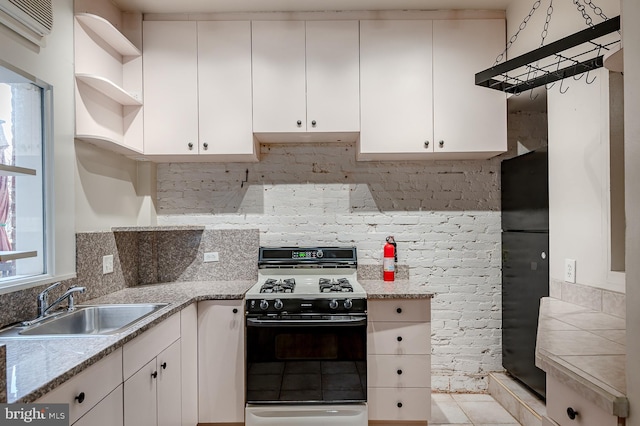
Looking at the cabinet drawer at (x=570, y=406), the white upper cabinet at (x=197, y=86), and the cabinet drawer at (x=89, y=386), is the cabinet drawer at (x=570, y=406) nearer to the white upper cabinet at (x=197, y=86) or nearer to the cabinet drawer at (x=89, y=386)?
the cabinet drawer at (x=89, y=386)

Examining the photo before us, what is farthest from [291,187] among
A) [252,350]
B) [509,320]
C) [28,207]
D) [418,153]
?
[509,320]

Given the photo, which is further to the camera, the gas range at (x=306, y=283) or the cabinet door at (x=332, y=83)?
the cabinet door at (x=332, y=83)

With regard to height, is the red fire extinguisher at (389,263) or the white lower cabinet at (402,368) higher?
the red fire extinguisher at (389,263)

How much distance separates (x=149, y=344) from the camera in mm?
1765

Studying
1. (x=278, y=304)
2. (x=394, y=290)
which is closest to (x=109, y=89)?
(x=278, y=304)

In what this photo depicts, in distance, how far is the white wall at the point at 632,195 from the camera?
2.95 ft

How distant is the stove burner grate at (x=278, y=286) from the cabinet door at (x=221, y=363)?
0.63ft

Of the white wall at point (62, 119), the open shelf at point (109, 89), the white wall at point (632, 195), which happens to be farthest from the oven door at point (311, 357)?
the open shelf at point (109, 89)

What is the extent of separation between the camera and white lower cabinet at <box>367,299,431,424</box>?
2354mm

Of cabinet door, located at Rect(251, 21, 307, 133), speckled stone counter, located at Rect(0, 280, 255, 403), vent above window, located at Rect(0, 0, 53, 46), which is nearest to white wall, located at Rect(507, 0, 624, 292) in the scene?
cabinet door, located at Rect(251, 21, 307, 133)

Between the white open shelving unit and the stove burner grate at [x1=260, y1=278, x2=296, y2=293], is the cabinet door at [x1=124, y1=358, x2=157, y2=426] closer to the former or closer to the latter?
the stove burner grate at [x1=260, y1=278, x2=296, y2=293]

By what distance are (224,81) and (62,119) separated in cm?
102

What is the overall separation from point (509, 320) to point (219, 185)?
8.06ft

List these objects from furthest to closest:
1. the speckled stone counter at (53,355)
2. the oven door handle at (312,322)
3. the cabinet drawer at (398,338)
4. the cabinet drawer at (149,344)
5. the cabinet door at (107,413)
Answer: the cabinet drawer at (398,338) < the oven door handle at (312,322) < the cabinet drawer at (149,344) < the cabinet door at (107,413) < the speckled stone counter at (53,355)
